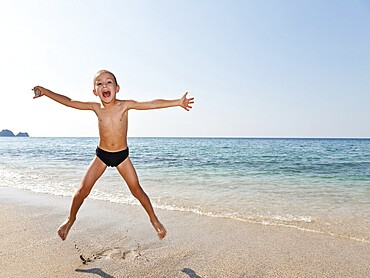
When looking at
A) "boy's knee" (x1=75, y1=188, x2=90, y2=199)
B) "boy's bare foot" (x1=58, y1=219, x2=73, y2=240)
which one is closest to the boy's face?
"boy's knee" (x1=75, y1=188, x2=90, y2=199)

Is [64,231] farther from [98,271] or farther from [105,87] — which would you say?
[105,87]

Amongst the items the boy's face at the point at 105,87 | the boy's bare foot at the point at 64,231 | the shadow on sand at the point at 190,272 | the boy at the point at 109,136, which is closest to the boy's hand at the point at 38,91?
the boy at the point at 109,136

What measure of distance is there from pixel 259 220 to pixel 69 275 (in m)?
3.41

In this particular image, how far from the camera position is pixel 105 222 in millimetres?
5418

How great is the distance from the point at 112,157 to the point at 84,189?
0.50m

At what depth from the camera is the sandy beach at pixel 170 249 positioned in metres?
3.49

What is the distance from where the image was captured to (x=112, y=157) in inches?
157

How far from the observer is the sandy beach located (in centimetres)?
349

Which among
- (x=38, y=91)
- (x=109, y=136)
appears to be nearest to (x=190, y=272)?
(x=109, y=136)

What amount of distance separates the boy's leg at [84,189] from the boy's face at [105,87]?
0.79m

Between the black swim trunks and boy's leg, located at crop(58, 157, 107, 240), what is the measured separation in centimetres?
8

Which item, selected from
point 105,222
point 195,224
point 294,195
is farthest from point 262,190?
point 105,222

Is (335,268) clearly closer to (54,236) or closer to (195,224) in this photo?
(195,224)

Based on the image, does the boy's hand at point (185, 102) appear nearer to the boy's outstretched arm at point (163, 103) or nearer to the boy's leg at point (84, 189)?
the boy's outstretched arm at point (163, 103)
